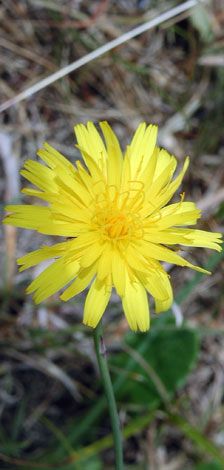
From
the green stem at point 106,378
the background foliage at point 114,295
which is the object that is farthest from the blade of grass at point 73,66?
the green stem at point 106,378

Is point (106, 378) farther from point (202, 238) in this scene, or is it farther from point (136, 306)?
point (202, 238)

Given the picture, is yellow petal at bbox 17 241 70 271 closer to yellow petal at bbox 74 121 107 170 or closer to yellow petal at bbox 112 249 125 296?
yellow petal at bbox 112 249 125 296

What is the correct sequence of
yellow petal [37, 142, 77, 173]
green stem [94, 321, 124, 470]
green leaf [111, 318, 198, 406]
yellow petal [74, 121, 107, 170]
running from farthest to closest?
green leaf [111, 318, 198, 406], yellow petal [74, 121, 107, 170], yellow petal [37, 142, 77, 173], green stem [94, 321, 124, 470]

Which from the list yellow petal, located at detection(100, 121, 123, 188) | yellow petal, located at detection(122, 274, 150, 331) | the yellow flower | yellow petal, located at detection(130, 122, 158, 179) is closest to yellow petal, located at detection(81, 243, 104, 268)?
the yellow flower

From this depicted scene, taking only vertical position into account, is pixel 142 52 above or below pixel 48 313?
above

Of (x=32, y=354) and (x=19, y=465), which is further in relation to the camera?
(x=32, y=354)

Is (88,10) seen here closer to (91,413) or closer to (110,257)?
(110,257)

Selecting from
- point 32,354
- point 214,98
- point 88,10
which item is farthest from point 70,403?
point 88,10
